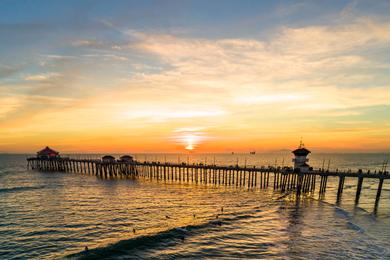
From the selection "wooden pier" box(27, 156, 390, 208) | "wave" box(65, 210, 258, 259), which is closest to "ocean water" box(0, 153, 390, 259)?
"wave" box(65, 210, 258, 259)

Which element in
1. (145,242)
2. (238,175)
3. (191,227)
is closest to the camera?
(145,242)

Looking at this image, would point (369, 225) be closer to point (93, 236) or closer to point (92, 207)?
point (93, 236)

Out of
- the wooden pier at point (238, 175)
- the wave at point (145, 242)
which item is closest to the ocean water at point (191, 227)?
the wave at point (145, 242)

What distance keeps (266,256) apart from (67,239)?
19515 millimetres

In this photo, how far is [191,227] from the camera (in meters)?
33.2

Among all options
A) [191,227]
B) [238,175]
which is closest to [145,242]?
[191,227]

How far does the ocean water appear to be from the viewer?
2655 centimetres

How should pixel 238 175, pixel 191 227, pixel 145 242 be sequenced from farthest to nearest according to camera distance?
pixel 238 175
pixel 191 227
pixel 145 242

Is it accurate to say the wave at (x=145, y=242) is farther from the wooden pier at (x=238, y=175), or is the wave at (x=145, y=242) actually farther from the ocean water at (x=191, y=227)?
the wooden pier at (x=238, y=175)

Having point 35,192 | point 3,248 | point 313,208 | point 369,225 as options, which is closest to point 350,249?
point 369,225

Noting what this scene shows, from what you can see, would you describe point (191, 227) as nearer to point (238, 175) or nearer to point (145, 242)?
point (145, 242)

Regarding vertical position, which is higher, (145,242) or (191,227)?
(191,227)

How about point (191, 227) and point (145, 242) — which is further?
point (191, 227)

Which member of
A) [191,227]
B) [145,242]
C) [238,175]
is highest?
[191,227]
